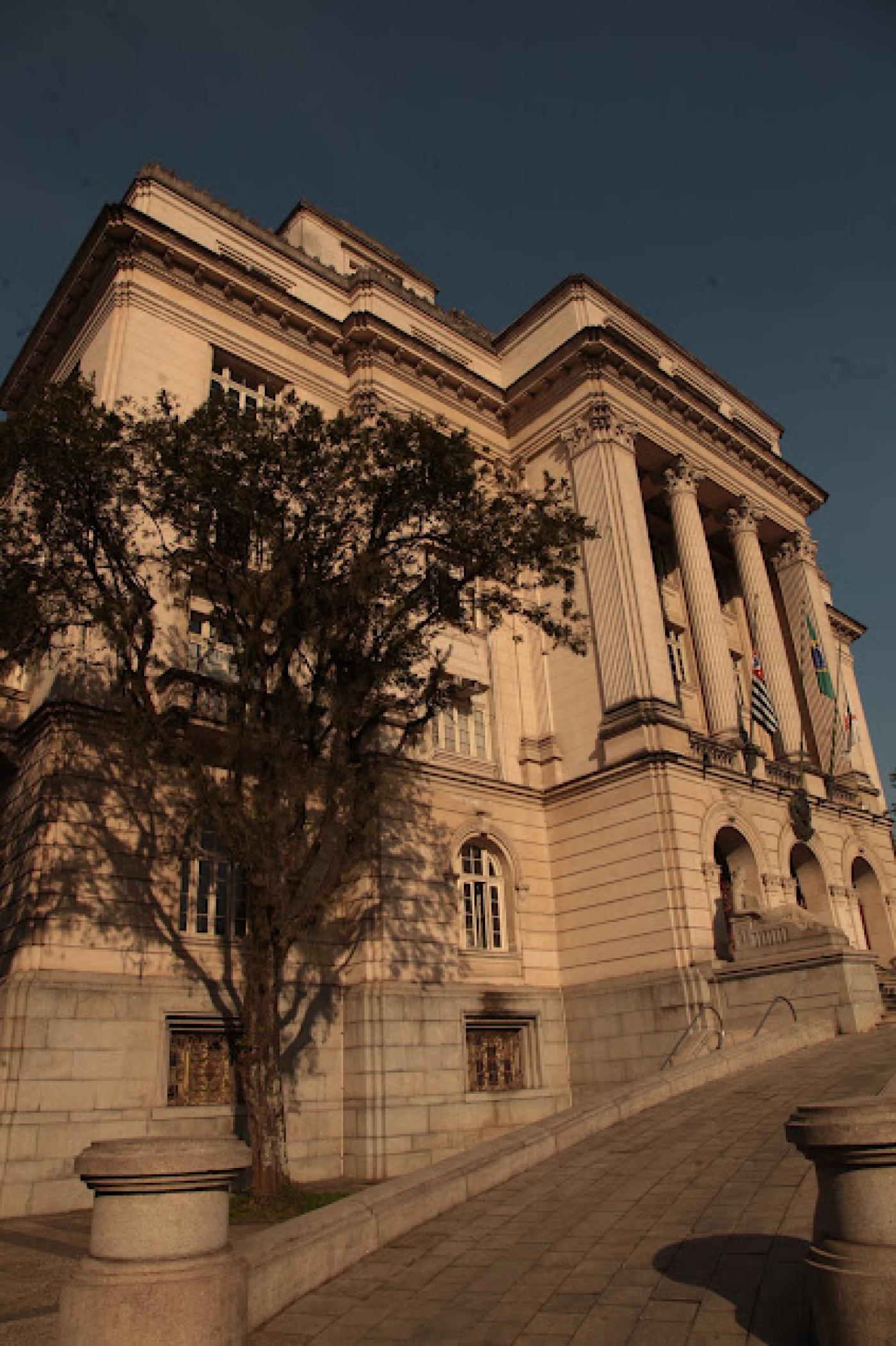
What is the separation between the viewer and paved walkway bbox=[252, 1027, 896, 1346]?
6984 mm

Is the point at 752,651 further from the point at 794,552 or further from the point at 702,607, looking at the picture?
the point at 794,552

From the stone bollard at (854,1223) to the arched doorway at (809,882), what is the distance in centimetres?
2497

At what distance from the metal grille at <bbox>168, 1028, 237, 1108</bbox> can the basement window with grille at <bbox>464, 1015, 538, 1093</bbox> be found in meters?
5.91

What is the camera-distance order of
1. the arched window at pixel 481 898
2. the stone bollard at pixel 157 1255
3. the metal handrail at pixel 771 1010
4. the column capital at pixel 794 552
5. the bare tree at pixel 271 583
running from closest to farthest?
the stone bollard at pixel 157 1255
the bare tree at pixel 271 583
the metal handrail at pixel 771 1010
the arched window at pixel 481 898
the column capital at pixel 794 552

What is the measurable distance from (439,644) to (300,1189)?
15.6 metres

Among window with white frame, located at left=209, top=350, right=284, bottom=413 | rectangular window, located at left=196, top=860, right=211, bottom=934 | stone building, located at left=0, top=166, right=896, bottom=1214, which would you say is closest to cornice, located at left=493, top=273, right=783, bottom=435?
stone building, located at left=0, top=166, right=896, bottom=1214

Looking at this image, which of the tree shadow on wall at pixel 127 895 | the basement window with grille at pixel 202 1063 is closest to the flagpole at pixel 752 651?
the tree shadow on wall at pixel 127 895

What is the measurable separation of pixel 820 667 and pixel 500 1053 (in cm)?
1864

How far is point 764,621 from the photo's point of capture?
34.3 meters

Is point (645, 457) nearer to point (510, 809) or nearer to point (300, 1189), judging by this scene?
point (510, 809)

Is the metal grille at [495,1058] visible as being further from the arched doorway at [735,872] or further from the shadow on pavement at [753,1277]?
the shadow on pavement at [753,1277]

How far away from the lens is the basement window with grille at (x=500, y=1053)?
22.9 metres

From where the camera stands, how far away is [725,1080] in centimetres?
1661

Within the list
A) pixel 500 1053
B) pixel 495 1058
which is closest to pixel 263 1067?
pixel 495 1058
